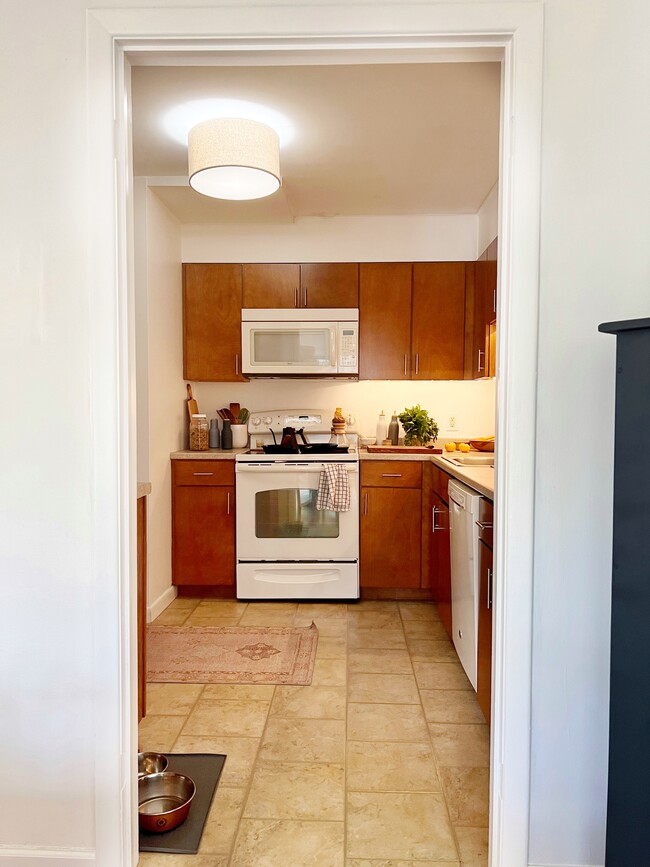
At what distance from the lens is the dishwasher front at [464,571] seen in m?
2.39

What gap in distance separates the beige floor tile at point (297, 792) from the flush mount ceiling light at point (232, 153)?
232cm

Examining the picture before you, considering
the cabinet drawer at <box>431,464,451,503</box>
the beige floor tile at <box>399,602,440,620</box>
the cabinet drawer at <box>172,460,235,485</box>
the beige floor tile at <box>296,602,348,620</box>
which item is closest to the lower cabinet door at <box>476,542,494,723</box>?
the cabinet drawer at <box>431,464,451,503</box>

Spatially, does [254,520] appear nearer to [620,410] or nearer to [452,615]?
[452,615]

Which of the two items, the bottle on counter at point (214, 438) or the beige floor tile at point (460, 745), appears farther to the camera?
the bottle on counter at point (214, 438)

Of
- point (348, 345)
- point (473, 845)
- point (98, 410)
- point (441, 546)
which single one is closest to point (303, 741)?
point (473, 845)

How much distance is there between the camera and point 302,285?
4219 mm

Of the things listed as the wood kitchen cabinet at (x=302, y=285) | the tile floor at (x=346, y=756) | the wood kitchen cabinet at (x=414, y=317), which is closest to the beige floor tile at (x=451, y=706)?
the tile floor at (x=346, y=756)

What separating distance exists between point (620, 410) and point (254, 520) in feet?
9.73

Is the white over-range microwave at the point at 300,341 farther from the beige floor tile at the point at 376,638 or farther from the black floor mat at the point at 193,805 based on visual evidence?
the black floor mat at the point at 193,805

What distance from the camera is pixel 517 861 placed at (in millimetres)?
1531

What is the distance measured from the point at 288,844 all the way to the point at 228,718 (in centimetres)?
78

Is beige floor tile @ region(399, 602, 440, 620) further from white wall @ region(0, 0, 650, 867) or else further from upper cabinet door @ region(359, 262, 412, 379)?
white wall @ region(0, 0, 650, 867)

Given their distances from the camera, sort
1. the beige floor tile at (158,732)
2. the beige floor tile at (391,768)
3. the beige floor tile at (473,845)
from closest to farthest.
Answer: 1. the beige floor tile at (473,845)
2. the beige floor tile at (391,768)
3. the beige floor tile at (158,732)

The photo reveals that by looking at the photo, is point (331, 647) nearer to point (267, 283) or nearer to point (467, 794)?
point (467, 794)
